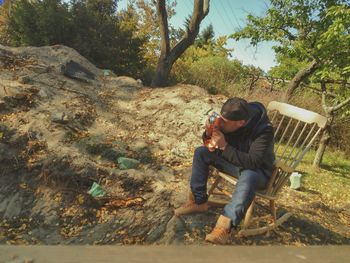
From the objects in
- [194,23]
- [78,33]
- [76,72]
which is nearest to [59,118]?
[76,72]

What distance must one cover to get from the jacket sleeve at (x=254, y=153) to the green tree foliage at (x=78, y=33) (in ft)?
27.0

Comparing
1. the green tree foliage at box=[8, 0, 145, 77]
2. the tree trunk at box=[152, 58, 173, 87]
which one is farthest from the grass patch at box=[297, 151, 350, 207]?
the green tree foliage at box=[8, 0, 145, 77]

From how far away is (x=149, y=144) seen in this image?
618 cm

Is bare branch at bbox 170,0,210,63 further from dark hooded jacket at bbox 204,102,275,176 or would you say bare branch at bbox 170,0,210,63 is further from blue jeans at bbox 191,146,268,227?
dark hooded jacket at bbox 204,102,275,176

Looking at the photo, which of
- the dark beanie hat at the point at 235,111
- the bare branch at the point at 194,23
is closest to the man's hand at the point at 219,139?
the dark beanie hat at the point at 235,111

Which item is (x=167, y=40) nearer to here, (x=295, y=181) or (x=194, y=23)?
(x=194, y=23)

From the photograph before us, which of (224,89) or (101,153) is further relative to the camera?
(224,89)

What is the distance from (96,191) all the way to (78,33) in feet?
24.8

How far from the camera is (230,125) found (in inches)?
141

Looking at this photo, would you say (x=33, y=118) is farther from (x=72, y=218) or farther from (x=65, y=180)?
(x=72, y=218)

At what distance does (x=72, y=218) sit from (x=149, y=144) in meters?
2.17
